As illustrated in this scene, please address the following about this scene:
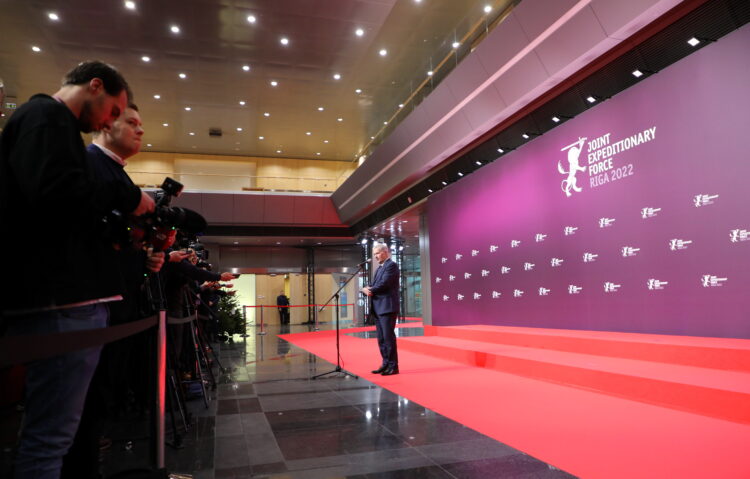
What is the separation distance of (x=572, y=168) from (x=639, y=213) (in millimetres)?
1361

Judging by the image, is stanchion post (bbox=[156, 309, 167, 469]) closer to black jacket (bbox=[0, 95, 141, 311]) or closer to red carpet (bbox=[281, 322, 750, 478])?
black jacket (bbox=[0, 95, 141, 311])

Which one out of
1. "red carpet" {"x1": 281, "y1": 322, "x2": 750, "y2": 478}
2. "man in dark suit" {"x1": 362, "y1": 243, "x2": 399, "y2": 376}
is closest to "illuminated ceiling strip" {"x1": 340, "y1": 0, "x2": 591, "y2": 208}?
"man in dark suit" {"x1": 362, "y1": 243, "x2": 399, "y2": 376}

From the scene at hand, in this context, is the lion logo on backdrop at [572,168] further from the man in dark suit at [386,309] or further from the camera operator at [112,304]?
the camera operator at [112,304]

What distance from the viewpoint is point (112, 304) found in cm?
189

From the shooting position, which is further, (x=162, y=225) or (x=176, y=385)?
(x=176, y=385)

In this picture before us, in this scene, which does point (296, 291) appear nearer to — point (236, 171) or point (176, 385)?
point (236, 171)

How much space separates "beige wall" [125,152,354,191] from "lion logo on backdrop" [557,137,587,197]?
380 inches

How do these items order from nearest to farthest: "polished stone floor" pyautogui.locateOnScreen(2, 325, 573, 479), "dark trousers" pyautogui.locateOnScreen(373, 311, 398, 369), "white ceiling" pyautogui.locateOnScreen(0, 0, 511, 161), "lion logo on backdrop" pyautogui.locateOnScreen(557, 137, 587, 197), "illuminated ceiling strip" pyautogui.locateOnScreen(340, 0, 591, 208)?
"polished stone floor" pyautogui.locateOnScreen(2, 325, 573, 479)
"illuminated ceiling strip" pyautogui.locateOnScreen(340, 0, 591, 208)
"dark trousers" pyautogui.locateOnScreen(373, 311, 398, 369)
"lion logo on backdrop" pyautogui.locateOnScreen(557, 137, 587, 197)
"white ceiling" pyautogui.locateOnScreen(0, 0, 511, 161)

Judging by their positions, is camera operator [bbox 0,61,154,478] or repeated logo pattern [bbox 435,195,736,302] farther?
repeated logo pattern [bbox 435,195,736,302]

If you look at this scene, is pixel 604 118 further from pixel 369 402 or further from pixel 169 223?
pixel 169 223

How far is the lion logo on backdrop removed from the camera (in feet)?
20.8

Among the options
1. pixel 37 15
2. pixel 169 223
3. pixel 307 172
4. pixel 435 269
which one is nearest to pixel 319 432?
pixel 169 223

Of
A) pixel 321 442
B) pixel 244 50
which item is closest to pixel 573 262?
pixel 321 442

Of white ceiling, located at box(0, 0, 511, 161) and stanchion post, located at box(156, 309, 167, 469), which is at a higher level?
white ceiling, located at box(0, 0, 511, 161)
